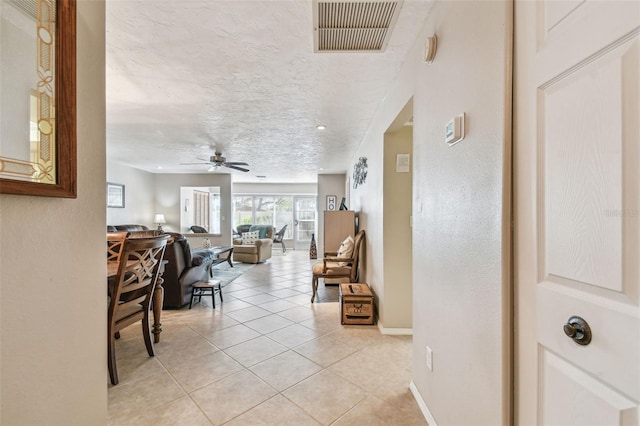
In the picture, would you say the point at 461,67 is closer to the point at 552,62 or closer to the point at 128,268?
the point at 552,62

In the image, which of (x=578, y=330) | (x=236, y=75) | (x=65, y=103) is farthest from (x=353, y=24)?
(x=578, y=330)

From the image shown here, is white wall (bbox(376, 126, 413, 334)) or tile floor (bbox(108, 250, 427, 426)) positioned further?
white wall (bbox(376, 126, 413, 334))

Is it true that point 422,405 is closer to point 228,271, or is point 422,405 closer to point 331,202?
point 228,271

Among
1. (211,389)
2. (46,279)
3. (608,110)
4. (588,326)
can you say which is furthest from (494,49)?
(211,389)

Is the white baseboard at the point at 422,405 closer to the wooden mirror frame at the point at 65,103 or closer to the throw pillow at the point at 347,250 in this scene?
the wooden mirror frame at the point at 65,103

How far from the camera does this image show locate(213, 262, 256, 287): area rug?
5020 mm

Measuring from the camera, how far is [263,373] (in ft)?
6.61

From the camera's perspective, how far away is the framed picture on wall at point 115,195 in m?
5.84

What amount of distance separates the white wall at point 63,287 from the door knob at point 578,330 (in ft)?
4.76

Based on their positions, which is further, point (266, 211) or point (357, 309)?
point (266, 211)

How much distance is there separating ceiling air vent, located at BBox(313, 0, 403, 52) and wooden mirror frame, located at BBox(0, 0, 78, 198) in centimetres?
107

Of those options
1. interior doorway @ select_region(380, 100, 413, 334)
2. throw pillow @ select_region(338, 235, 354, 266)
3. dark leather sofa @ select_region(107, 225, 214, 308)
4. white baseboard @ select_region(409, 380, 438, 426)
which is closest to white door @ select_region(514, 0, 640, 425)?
white baseboard @ select_region(409, 380, 438, 426)

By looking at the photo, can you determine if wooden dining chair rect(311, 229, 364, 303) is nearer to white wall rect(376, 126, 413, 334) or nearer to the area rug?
white wall rect(376, 126, 413, 334)

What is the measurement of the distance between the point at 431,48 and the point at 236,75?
151 cm
